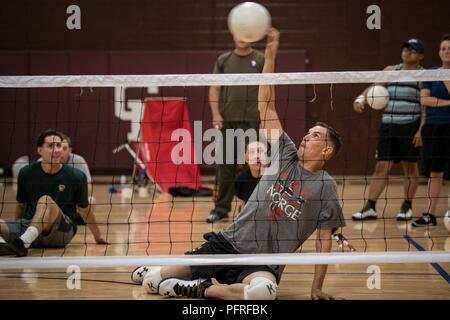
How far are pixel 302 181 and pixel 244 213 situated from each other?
0.43 meters

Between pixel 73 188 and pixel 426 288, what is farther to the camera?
pixel 73 188

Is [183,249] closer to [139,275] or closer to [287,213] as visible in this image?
[139,275]

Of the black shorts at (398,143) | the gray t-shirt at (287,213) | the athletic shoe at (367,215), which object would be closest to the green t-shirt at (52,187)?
the gray t-shirt at (287,213)

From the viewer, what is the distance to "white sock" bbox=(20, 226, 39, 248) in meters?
5.74

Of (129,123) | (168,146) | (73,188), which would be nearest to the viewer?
(73,188)

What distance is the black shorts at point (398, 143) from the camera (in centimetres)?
768

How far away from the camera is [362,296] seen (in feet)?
15.3

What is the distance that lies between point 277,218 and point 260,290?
523 millimetres

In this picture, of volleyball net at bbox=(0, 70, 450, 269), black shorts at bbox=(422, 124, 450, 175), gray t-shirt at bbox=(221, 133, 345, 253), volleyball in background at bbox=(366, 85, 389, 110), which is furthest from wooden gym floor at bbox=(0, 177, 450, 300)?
volleyball in background at bbox=(366, 85, 389, 110)

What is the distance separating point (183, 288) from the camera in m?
4.59

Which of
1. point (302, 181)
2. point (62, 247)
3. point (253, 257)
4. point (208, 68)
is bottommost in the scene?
point (62, 247)
